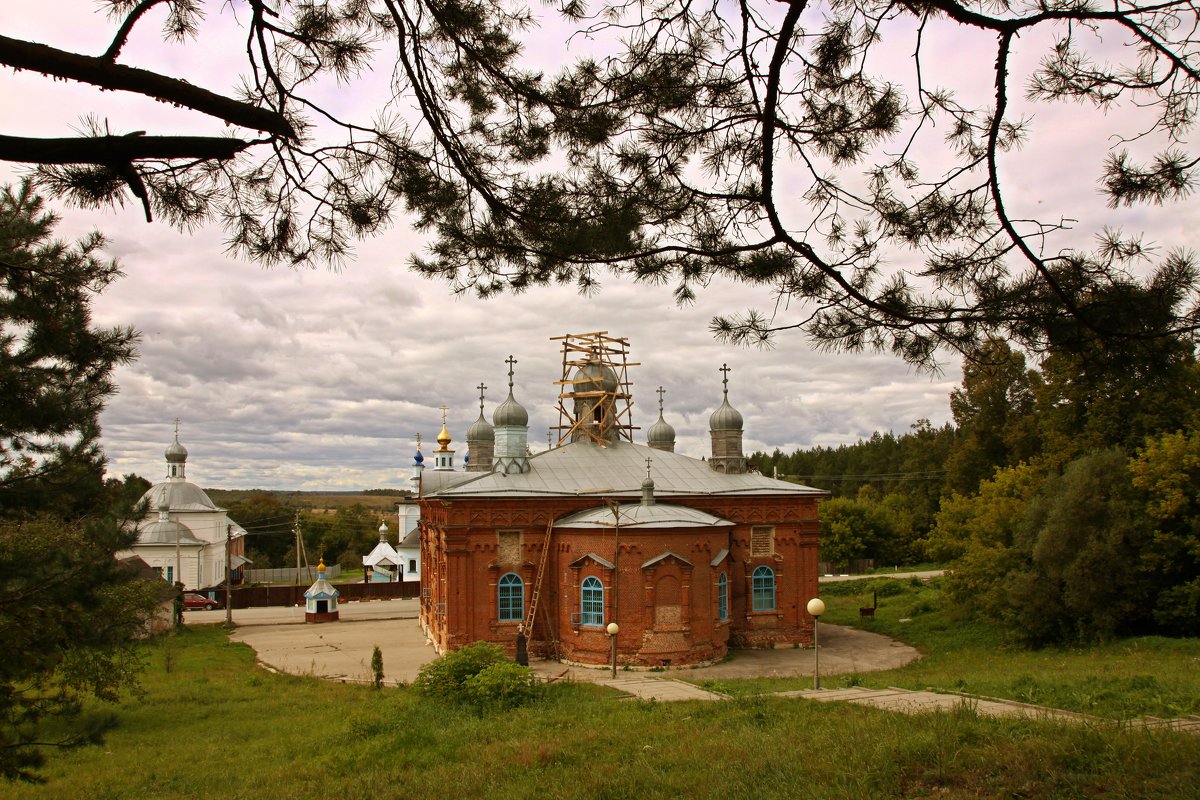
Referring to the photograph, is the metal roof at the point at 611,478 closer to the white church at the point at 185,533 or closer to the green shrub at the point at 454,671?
the green shrub at the point at 454,671

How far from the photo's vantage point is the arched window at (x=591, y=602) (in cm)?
2034

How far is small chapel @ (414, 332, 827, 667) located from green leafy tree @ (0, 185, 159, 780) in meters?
11.2

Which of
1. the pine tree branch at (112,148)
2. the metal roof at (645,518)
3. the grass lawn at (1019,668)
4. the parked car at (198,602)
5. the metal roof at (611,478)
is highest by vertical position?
the pine tree branch at (112,148)

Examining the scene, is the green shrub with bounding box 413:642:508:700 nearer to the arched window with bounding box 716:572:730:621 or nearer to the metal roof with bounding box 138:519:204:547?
the arched window with bounding box 716:572:730:621

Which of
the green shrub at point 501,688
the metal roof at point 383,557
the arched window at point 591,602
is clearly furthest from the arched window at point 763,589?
the metal roof at point 383,557

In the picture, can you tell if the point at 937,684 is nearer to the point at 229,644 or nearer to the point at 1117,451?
the point at 1117,451

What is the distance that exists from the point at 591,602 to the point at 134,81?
17.4 meters

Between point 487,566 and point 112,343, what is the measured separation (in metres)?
14.3

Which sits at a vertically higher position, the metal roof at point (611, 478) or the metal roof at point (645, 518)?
the metal roof at point (611, 478)

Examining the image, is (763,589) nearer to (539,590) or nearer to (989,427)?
(539,590)

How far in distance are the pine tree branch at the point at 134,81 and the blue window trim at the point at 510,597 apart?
691 inches

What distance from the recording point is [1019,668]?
16.9m

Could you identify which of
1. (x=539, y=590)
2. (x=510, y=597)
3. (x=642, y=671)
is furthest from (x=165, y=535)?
(x=642, y=671)

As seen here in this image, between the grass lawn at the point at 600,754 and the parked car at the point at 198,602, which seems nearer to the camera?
the grass lawn at the point at 600,754
